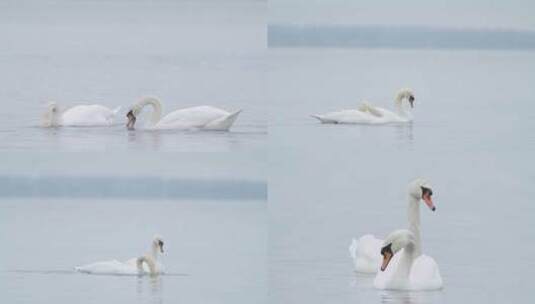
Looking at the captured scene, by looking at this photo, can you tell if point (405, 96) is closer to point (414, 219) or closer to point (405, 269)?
point (414, 219)

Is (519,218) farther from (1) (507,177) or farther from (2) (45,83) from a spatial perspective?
(2) (45,83)

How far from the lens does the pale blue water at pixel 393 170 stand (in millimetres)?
10438

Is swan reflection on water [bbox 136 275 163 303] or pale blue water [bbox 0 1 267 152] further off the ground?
pale blue water [bbox 0 1 267 152]

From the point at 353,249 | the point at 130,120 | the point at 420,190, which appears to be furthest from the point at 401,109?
the point at 130,120

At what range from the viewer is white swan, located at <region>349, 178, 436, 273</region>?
406 inches

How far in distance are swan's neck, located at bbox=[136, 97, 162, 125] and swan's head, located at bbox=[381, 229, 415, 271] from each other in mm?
1125

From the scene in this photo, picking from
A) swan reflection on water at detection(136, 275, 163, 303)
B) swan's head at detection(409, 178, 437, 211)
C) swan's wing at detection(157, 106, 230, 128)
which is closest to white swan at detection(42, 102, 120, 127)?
swan's wing at detection(157, 106, 230, 128)

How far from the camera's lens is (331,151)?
10461 millimetres

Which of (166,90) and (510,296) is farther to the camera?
(166,90)

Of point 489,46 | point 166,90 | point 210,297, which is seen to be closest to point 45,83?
point 166,90

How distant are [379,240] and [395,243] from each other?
279mm

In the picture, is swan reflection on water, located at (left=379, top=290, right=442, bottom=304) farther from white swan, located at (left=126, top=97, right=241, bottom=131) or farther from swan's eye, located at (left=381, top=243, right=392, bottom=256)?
white swan, located at (left=126, top=97, right=241, bottom=131)

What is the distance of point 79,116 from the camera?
10.5 meters

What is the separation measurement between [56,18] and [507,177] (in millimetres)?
2254
